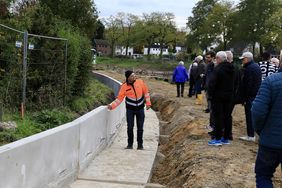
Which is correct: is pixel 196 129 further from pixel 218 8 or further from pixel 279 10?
pixel 218 8

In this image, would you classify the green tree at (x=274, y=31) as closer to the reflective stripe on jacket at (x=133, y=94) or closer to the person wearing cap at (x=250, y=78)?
the person wearing cap at (x=250, y=78)

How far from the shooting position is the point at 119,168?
8.70 metres

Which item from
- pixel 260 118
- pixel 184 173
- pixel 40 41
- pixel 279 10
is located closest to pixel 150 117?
pixel 40 41

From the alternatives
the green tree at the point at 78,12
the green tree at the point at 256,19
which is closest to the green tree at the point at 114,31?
the green tree at the point at 256,19

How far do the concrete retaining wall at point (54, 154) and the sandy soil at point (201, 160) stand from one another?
1.50 m

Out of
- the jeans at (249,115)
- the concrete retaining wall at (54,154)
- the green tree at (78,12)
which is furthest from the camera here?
the green tree at (78,12)

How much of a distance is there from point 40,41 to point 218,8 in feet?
226

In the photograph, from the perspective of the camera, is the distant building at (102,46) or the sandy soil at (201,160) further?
the distant building at (102,46)

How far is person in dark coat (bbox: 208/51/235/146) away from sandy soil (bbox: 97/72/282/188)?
16.0 inches

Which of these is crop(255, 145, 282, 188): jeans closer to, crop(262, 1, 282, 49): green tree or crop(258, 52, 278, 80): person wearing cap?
crop(258, 52, 278, 80): person wearing cap

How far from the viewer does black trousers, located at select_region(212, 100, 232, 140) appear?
930cm

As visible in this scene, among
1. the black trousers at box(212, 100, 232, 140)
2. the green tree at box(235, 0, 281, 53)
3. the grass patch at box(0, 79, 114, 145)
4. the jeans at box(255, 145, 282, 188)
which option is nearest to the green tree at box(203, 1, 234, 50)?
the green tree at box(235, 0, 281, 53)

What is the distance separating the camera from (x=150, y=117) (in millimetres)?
16953

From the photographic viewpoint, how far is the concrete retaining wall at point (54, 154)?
496 cm
